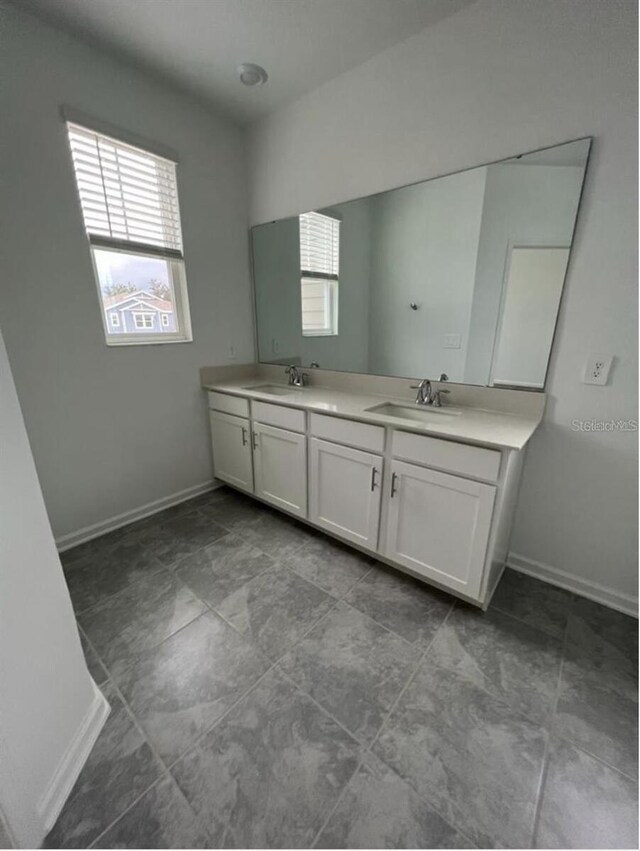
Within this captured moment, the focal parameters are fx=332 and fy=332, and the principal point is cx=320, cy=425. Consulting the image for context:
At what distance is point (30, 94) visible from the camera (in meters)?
1.59

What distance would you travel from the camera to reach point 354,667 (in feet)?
4.33

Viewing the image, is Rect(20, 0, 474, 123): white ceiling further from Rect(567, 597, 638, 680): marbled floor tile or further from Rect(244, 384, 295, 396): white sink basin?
Rect(567, 597, 638, 680): marbled floor tile

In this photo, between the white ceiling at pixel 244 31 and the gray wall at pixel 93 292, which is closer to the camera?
the white ceiling at pixel 244 31

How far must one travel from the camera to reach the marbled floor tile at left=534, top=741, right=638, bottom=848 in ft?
2.91

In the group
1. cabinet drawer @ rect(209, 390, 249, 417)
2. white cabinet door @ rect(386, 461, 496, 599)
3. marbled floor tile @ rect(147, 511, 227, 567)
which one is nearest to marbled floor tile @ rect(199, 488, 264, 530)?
marbled floor tile @ rect(147, 511, 227, 567)

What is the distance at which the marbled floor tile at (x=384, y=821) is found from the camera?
88 cm

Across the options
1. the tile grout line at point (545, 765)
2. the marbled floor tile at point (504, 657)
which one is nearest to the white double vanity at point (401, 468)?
the marbled floor tile at point (504, 657)

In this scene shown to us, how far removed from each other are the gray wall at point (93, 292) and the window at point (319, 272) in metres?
0.56

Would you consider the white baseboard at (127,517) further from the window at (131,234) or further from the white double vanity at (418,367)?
the window at (131,234)

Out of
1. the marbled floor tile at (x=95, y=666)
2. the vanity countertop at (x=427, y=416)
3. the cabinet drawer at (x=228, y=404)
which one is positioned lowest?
the marbled floor tile at (x=95, y=666)

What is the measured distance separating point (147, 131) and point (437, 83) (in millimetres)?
1643

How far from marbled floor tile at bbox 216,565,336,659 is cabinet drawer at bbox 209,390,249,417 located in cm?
107

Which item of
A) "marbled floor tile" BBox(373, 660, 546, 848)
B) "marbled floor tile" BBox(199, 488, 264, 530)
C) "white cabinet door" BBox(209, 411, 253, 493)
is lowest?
"marbled floor tile" BBox(199, 488, 264, 530)

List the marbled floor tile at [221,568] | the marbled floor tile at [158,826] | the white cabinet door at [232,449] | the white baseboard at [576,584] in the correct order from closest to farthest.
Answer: the marbled floor tile at [158,826], the white baseboard at [576,584], the marbled floor tile at [221,568], the white cabinet door at [232,449]
